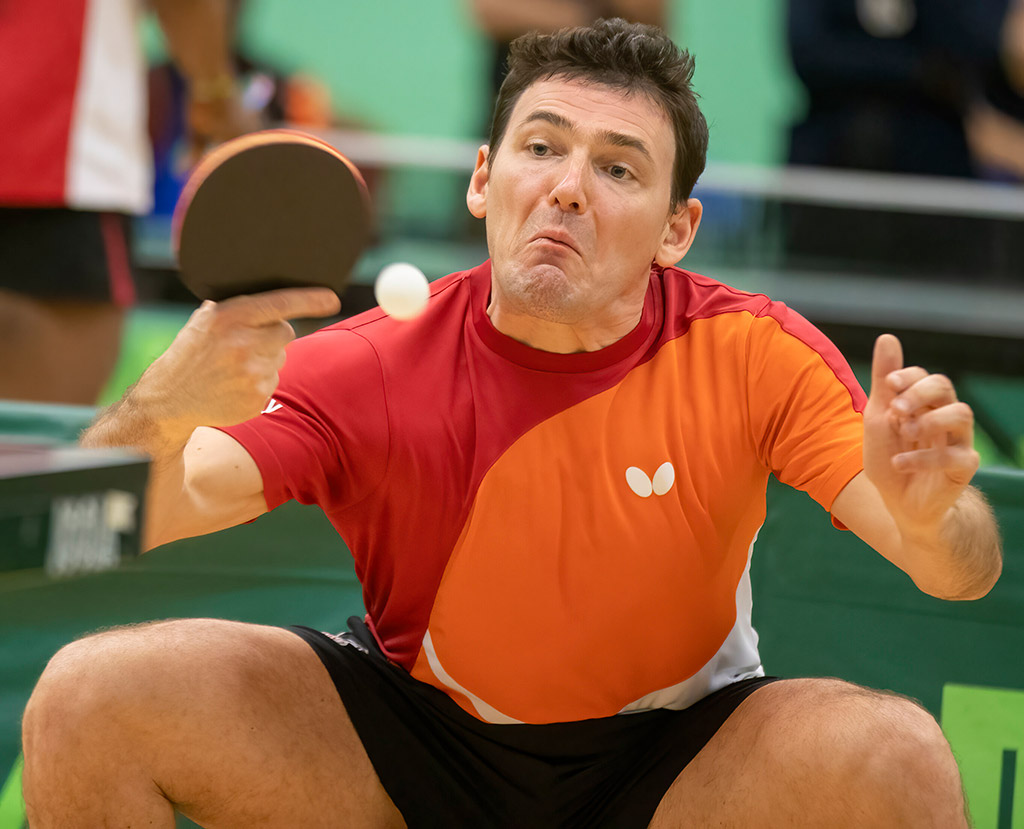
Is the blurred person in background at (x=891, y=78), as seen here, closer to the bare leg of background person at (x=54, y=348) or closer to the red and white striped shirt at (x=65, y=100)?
A: the red and white striped shirt at (x=65, y=100)

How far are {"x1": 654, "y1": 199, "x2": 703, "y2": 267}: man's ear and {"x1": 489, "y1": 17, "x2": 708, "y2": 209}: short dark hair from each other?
21mm

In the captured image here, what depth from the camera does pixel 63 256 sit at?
3059mm

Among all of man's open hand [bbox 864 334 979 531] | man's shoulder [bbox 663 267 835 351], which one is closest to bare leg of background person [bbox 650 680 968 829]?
man's open hand [bbox 864 334 979 531]

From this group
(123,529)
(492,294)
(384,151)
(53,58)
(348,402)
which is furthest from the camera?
(384,151)

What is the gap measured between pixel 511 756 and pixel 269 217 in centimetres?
91

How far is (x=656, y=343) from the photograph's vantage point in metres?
2.10

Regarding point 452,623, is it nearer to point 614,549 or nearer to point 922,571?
point 614,549

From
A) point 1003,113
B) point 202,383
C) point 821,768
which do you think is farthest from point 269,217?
point 1003,113

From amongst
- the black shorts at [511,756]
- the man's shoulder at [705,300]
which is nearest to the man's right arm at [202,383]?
the black shorts at [511,756]

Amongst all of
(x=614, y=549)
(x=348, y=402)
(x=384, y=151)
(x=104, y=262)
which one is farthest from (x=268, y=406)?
(x=384, y=151)

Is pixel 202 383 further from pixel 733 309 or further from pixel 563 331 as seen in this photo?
pixel 733 309

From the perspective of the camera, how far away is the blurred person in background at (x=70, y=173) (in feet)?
9.86

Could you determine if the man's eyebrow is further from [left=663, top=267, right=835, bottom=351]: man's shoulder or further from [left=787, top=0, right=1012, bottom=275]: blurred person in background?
[left=787, top=0, right=1012, bottom=275]: blurred person in background

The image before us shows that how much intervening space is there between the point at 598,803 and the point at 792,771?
34 centimetres
